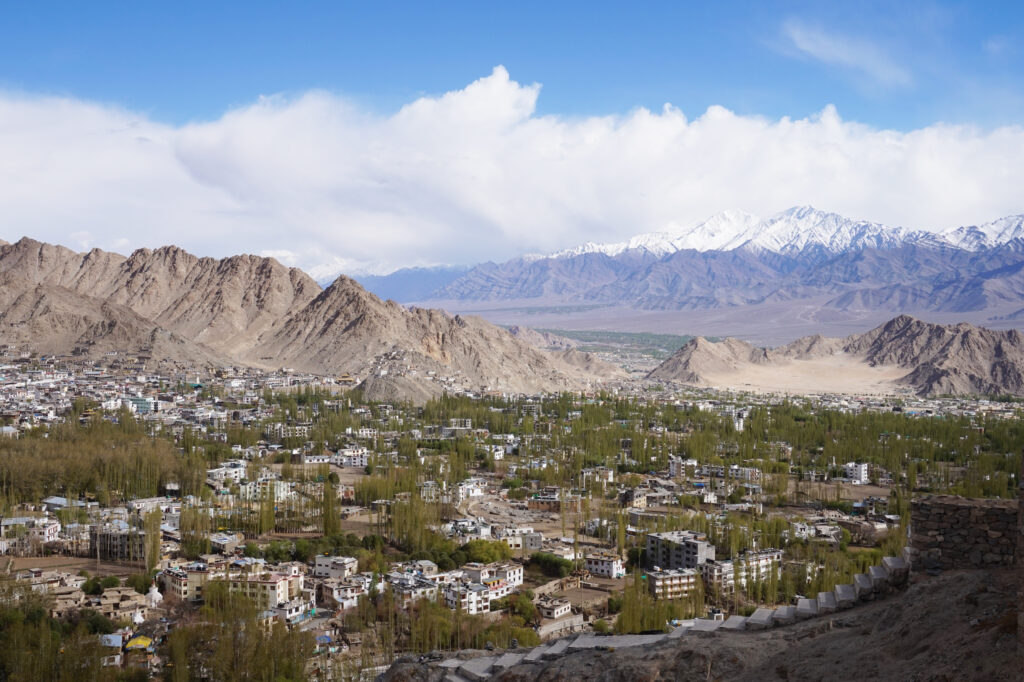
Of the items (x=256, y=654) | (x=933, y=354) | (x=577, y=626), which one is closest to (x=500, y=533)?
(x=577, y=626)

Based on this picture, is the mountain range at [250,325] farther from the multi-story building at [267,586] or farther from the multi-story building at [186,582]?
the multi-story building at [267,586]

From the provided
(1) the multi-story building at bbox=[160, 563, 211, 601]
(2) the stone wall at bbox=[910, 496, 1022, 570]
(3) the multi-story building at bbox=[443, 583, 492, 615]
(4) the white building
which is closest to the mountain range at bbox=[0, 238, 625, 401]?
(4) the white building

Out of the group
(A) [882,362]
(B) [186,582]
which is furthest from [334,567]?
(A) [882,362]

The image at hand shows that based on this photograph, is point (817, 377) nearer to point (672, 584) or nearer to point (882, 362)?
point (882, 362)

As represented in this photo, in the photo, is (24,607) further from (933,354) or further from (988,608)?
(933,354)

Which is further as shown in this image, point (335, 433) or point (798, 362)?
point (798, 362)

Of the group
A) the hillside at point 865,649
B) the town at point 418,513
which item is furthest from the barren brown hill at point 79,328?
the hillside at point 865,649

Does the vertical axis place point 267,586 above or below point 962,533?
below
